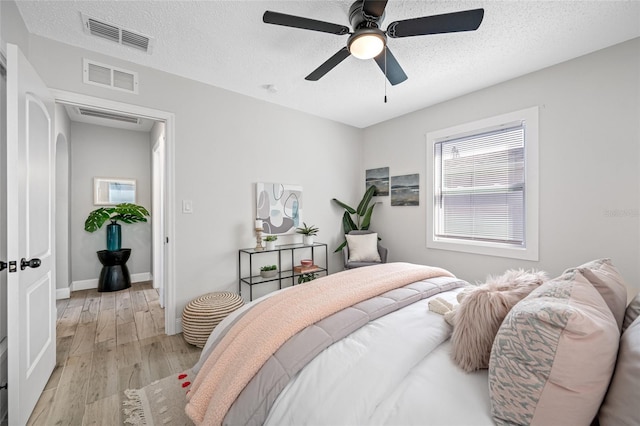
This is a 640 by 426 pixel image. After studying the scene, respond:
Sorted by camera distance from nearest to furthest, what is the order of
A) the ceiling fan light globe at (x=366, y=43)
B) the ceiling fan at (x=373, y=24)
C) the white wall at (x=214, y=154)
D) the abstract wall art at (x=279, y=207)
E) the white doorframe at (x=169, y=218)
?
the ceiling fan at (x=373, y=24), the ceiling fan light globe at (x=366, y=43), the white wall at (x=214, y=154), the white doorframe at (x=169, y=218), the abstract wall art at (x=279, y=207)

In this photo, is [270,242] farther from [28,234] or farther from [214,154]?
[28,234]

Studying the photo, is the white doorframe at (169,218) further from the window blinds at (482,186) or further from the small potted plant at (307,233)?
the window blinds at (482,186)

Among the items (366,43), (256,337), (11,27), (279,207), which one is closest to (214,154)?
(279,207)

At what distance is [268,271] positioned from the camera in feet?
10.4

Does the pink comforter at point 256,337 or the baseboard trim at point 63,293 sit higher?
the pink comforter at point 256,337

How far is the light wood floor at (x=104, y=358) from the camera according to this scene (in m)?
1.67

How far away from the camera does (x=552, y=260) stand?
8.29 ft

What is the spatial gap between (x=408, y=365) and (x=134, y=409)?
1699mm

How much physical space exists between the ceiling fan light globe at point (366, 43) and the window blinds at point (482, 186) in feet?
6.39

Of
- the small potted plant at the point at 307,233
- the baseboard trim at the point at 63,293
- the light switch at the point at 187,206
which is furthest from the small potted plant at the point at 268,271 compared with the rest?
the baseboard trim at the point at 63,293

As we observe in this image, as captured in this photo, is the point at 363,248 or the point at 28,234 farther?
the point at 363,248

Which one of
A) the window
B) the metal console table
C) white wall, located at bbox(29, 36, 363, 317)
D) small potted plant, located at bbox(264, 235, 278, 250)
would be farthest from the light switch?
the window

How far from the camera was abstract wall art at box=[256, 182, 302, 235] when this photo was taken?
10.8 feet

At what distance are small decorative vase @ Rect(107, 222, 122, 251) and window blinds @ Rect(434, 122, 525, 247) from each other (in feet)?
15.0
